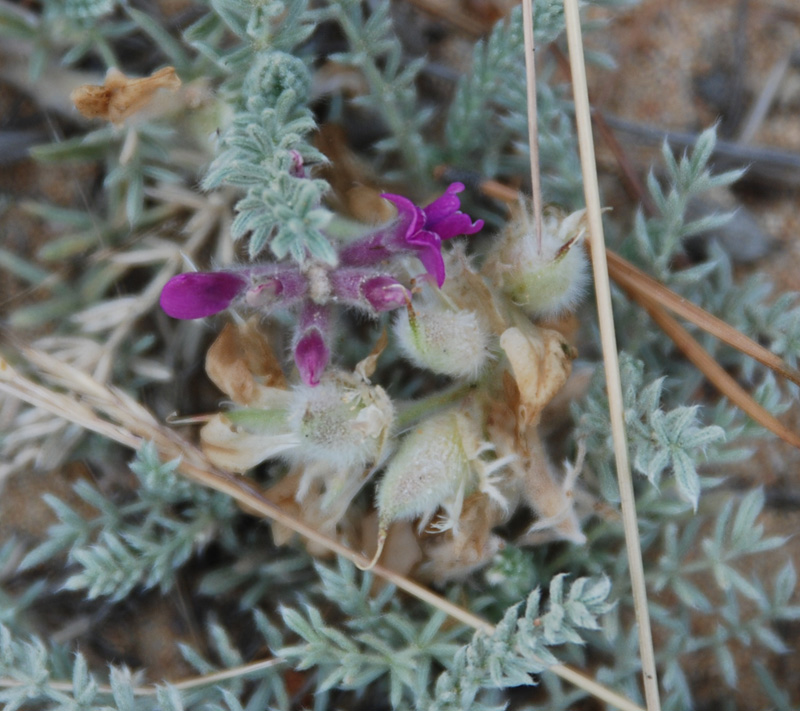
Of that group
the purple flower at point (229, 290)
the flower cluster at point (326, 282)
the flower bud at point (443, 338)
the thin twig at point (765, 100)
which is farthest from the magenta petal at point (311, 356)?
the thin twig at point (765, 100)

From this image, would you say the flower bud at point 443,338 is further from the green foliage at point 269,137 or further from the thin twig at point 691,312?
the thin twig at point 691,312

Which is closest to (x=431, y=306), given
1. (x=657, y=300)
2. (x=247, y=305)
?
(x=247, y=305)

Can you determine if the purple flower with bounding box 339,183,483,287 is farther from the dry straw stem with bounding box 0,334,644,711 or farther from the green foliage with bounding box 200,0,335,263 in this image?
the dry straw stem with bounding box 0,334,644,711

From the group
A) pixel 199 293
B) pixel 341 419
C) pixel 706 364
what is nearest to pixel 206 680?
pixel 341 419

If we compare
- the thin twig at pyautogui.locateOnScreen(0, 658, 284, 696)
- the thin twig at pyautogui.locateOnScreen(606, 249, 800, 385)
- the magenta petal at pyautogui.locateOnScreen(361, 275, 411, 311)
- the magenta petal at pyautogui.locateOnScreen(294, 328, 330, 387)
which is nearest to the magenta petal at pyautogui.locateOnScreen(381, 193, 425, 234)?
the magenta petal at pyautogui.locateOnScreen(361, 275, 411, 311)

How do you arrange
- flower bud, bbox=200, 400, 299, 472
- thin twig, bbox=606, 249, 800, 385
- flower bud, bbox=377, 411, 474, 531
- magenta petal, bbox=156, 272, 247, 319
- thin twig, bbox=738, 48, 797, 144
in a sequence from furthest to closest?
thin twig, bbox=738, 48, 797, 144 → thin twig, bbox=606, 249, 800, 385 → flower bud, bbox=200, 400, 299, 472 → flower bud, bbox=377, 411, 474, 531 → magenta petal, bbox=156, 272, 247, 319

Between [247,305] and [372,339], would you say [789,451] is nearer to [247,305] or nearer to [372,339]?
[372,339]

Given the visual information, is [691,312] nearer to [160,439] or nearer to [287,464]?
[287,464]

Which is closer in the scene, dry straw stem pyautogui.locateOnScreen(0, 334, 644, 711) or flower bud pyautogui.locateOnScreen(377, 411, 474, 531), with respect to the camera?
flower bud pyautogui.locateOnScreen(377, 411, 474, 531)
